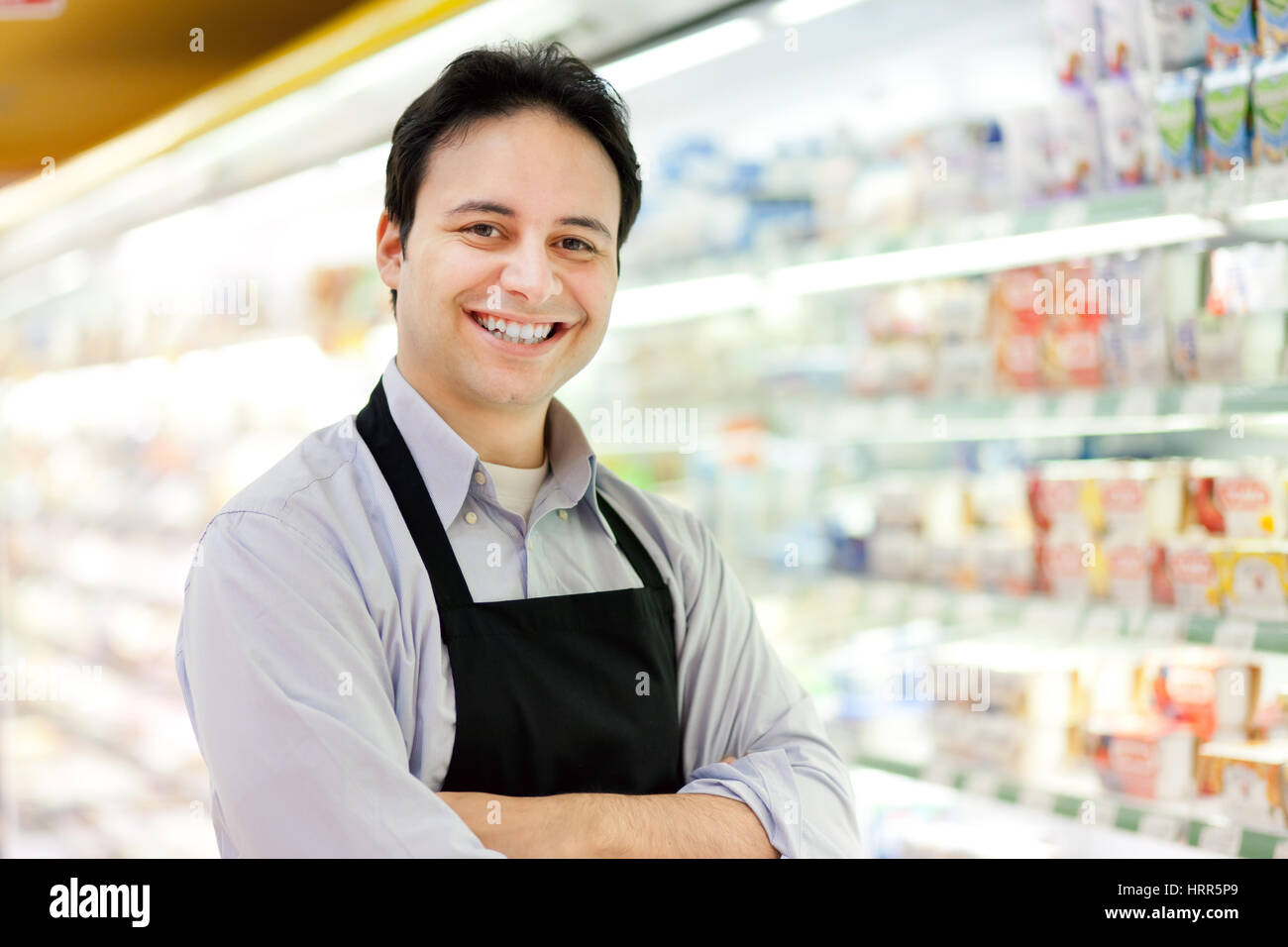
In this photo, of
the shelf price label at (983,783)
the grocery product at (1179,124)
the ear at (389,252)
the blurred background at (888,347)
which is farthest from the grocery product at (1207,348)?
the ear at (389,252)

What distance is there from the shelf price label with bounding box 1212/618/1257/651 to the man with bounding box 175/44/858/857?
941 millimetres

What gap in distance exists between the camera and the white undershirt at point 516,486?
1.41 meters

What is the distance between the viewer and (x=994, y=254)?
251cm

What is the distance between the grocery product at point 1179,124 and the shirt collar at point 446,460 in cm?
141

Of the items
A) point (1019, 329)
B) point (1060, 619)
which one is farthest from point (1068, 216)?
point (1060, 619)

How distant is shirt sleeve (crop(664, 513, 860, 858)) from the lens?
4.29 ft

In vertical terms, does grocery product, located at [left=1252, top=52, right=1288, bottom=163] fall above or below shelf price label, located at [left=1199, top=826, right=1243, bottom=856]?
above

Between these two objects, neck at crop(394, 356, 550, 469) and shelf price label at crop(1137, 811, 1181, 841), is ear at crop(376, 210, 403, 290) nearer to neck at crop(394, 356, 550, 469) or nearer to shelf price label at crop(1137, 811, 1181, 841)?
neck at crop(394, 356, 550, 469)

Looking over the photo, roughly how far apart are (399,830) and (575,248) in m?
0.78

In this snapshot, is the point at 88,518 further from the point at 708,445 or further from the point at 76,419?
the point at 708,445

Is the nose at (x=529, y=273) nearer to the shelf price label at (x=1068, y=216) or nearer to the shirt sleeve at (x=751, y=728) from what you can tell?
the shirt sleeve at (x=751, y=728)

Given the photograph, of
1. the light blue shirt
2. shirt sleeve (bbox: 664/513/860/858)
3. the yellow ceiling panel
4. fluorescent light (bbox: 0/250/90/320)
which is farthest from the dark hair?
fluorescent light (bbox: 0/250/90/320)

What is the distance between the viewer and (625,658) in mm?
1356
